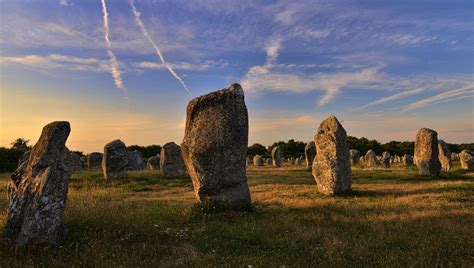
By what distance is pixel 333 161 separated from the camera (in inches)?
726

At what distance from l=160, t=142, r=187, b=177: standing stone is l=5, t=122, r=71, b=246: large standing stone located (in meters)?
20.2

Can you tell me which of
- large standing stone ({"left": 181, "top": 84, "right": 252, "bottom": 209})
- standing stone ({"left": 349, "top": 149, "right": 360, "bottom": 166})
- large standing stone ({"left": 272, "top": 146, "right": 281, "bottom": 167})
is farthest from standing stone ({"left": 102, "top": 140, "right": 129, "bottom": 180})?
standing stone ({"left": 349, "top": 149, "right": 360, "bottom": 166})

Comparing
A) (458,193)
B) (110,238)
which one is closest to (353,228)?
(110,238)

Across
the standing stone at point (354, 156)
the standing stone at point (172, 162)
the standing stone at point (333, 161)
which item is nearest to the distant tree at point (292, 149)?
the standing stone at point (354, 156)

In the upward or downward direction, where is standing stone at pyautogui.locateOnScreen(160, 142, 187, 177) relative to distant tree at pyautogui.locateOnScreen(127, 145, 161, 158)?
downward

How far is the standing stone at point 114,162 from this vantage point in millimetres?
27672

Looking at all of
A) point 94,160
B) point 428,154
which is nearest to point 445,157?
point 428,154

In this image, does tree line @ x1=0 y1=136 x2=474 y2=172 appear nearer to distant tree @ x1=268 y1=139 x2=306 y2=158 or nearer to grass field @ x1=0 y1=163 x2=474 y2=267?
distant tree @ x1=268 y1=139 x2=306 y2=158

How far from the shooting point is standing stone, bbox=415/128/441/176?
90.3 feet

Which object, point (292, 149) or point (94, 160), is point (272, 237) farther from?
point (292, 149)

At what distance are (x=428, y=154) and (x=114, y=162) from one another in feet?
69.9

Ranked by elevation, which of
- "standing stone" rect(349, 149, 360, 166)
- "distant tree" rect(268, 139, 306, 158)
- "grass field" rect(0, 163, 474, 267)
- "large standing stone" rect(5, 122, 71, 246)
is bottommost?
"grass field" rect(0, 163, 474, 267)

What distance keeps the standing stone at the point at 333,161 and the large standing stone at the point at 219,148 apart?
6.42 m

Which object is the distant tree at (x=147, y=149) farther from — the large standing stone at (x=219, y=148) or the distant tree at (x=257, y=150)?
the large standing stone at (x=219, y=148)
